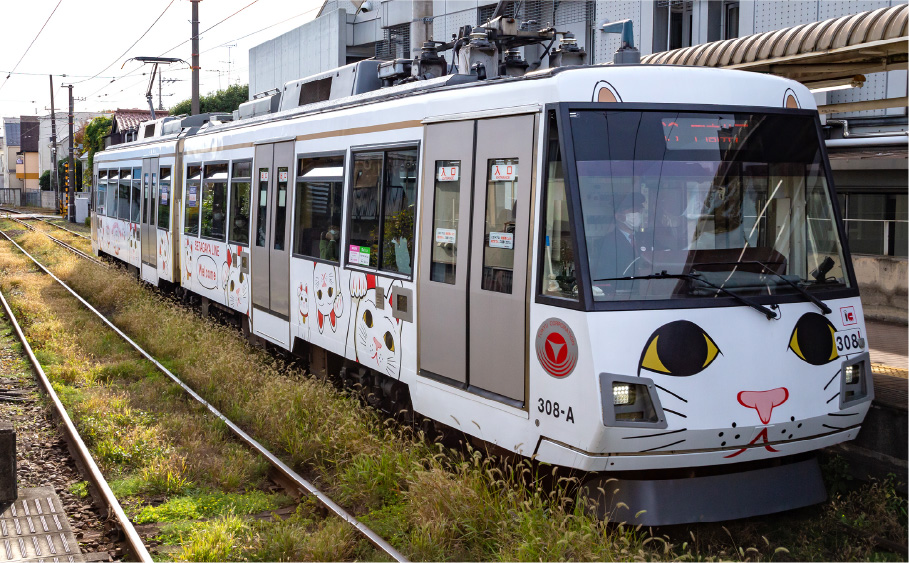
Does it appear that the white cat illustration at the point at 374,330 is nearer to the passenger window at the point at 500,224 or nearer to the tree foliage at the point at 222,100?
the passenger window at the point at 500,224

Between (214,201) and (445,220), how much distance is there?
7.25m

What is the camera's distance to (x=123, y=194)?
20766 mm

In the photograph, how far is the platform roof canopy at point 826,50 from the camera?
7711 millimetres

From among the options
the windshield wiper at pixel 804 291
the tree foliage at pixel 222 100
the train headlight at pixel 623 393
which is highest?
the tree foliage at pixel 222 100

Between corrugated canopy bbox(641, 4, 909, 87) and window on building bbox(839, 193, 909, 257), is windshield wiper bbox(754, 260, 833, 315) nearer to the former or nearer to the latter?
corrugated canopy bbox(641, 4, 909, 87)

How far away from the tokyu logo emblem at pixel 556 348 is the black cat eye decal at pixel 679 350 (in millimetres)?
416

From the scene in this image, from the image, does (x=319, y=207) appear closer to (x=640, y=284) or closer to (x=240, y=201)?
(x=240, y=201)

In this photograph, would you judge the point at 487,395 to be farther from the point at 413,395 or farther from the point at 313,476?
the point at 313,476

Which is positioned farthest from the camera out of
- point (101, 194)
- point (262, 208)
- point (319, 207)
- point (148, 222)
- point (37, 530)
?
point (101, 194)

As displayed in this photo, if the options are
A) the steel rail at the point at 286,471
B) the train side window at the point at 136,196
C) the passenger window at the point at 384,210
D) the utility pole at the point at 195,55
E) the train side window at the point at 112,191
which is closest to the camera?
the steel rail at the point at 286,471

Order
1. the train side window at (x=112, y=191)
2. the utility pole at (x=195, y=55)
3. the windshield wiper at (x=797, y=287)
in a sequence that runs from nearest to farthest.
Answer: the windshield wiper at (x=797, y=287), the train side window at (x=112, y=191), the utility pole at (x=195, y=55)

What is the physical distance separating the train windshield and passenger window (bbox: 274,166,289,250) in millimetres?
5384

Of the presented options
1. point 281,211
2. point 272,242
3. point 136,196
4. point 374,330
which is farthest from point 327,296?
point 136,196

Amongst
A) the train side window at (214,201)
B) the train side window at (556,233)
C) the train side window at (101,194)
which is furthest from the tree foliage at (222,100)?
the train side window at (556,233)
